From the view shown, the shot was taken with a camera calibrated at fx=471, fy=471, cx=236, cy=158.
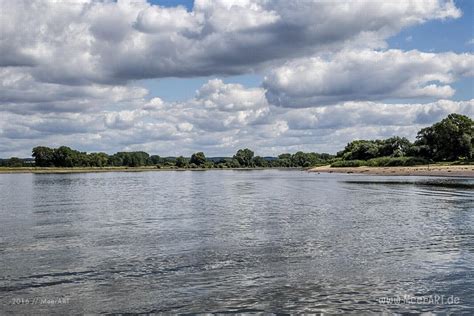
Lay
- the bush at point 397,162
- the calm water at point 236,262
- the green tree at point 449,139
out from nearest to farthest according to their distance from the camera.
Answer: the calm water at point 236,262 < the green tree at point 449,139 < the bush at point 397,162

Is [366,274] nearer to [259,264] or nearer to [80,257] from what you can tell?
[259,264]

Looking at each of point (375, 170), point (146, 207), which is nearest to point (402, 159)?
point (375, 170)

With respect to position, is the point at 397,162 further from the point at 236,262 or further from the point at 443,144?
the point at 236,262

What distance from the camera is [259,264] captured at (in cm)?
2175

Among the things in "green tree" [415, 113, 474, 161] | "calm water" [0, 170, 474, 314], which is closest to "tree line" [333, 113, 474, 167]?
"green tree" [415, 113, 474, 161]

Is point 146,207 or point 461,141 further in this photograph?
point 461,141

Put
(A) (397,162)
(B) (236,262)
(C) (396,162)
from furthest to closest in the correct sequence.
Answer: (C) (396,162)
(A) (397,162)
(B) (236,262)

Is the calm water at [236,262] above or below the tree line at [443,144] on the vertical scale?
below

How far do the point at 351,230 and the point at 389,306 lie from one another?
54.3 ft

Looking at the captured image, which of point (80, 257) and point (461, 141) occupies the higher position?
point (461, 141)

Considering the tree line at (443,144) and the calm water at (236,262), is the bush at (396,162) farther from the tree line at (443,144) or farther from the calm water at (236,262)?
the calm water at (236,262)

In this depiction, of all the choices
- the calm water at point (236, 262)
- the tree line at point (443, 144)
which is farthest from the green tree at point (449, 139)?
the calm water at point (236, 262)

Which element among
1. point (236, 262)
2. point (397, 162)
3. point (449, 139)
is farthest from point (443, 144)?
point (236, 262)


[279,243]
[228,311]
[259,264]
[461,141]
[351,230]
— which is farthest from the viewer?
[461,141]
